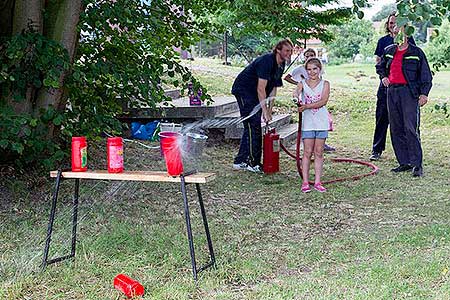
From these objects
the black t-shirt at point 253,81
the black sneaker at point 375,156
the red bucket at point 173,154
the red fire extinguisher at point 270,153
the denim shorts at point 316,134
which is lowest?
the black sneaker at point 375,156

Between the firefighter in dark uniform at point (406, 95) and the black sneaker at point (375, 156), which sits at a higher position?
the firefighter in dark uniform at point (406, 95)

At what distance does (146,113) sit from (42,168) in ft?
10.5

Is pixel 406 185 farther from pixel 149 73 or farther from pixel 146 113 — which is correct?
pixel 146 113

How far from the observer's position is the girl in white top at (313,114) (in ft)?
20.6

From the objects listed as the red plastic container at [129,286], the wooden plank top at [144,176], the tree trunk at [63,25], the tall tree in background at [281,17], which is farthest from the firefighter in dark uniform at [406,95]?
the red plastic container at [129,286]

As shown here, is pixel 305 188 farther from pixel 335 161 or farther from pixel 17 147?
pixel 17 147

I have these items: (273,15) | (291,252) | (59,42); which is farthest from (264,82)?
(291,252)

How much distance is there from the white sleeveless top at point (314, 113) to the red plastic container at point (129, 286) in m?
3.02

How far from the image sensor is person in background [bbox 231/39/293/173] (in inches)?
279

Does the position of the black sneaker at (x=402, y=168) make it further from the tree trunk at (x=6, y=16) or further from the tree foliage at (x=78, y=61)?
the tree trunk at (x=6, y=16)

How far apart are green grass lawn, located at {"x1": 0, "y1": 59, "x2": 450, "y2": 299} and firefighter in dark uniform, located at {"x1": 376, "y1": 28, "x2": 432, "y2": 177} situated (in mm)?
263

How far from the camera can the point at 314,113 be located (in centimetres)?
629

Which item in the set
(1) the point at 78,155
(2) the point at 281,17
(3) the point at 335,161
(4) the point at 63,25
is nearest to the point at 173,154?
(1) the point at 78,155

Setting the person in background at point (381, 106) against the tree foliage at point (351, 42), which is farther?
the tree foliage at point (351, 42)
